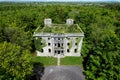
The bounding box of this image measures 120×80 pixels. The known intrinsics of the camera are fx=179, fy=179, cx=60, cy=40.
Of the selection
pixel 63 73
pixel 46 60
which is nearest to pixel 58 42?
pixel 46 60

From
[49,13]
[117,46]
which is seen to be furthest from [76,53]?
[49,13]

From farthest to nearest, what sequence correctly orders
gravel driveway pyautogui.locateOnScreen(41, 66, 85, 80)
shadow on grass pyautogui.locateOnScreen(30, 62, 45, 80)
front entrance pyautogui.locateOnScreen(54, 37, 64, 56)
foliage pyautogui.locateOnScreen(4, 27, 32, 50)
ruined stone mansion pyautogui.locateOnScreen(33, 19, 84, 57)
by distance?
front entrance pyautogui.locateOnScreen(54, 37, 64, 56), ruined stone mansion pyautogui.locateOnScreen(33, 19, 84, 57), foliage pyautogui.locateOnScreen(4, 27, 32, 50), gravel driveway pyautogui.locateOnScreen(41, 66, 85, 80), shadow on grass pyautogui.locateOnScreen(30, 62, 45, 80)

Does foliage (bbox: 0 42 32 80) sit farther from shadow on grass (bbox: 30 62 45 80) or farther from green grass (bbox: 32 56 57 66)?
green grass (bbox: 32 56 57 66)

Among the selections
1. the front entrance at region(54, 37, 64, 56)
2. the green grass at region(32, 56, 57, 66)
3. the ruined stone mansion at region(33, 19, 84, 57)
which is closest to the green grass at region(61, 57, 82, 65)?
the ruined stone mansion at region(33, 19, 84, 57)

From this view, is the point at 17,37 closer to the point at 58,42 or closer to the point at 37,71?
the point at 37,71

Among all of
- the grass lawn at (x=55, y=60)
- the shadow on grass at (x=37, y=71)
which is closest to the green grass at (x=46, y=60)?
the grass lawn at (x=55, y=60)

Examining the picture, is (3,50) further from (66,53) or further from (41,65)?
(66,53)
